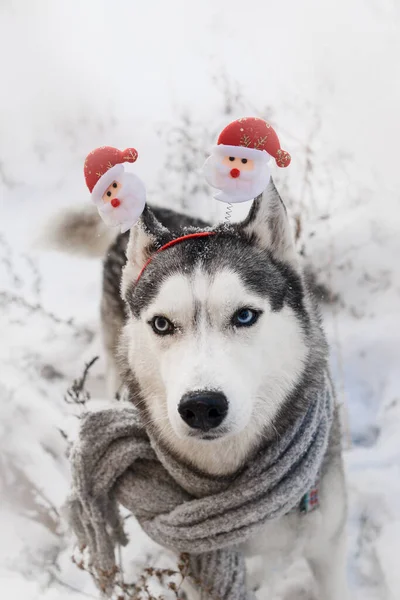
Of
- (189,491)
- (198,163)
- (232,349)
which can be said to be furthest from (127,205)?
(198,163)

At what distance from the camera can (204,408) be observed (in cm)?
81

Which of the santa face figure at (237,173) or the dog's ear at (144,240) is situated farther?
the dog's ear at (144,240)

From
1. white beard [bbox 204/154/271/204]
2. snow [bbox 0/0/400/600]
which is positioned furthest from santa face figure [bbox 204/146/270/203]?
snow [bbox 0/0/400/600]

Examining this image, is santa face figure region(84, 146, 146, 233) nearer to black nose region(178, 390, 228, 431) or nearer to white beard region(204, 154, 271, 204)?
white beard region(204, 154, 271, 204)

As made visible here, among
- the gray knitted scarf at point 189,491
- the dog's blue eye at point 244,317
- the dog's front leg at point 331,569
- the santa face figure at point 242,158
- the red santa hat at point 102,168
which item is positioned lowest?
the dog's front leg at point 331,569

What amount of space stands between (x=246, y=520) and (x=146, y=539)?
1.75 feet

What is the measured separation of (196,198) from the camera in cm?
164

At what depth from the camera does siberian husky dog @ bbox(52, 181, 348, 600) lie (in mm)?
858

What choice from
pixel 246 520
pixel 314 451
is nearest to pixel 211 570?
pixel 246 520

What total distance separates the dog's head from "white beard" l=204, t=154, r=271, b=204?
0.26ft

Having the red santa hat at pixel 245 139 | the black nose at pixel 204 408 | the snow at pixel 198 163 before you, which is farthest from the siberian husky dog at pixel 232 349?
the snow at pixel 198 163

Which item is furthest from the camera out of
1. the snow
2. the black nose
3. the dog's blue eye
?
the snow

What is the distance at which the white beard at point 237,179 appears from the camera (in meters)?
0.88

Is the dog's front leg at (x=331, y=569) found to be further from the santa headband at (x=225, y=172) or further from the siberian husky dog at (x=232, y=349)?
the santa headband at (x=225, y=172)
